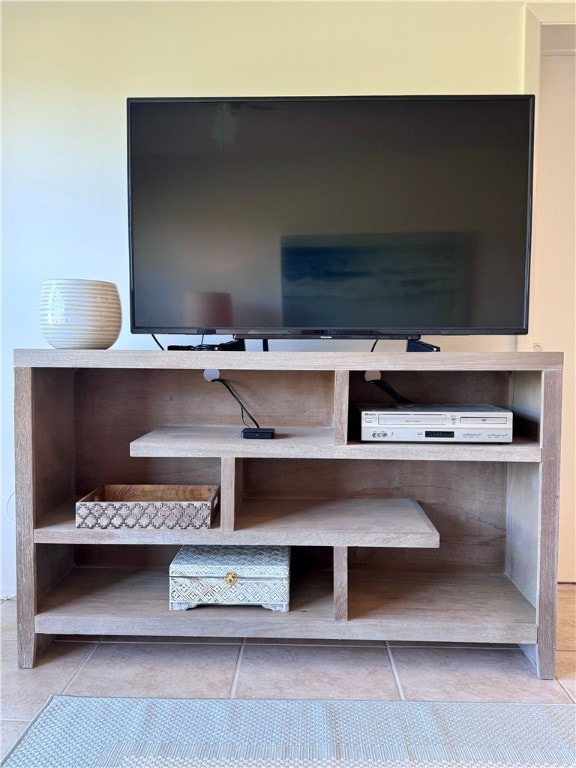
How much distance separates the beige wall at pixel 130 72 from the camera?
1.61 metres

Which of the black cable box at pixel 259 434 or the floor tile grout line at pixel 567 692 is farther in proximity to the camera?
the black cable box at pixel 259 434

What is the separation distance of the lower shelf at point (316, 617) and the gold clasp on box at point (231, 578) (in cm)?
7

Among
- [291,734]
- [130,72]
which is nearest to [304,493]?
[291,734]

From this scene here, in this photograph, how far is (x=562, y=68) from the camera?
175cm

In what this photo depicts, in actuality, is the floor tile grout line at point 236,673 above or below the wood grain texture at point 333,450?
below

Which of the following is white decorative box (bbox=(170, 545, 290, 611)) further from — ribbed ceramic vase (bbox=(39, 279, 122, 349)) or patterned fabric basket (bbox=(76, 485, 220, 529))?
ribbed ceramic vase (bbox=(39, 279, 122, 349))

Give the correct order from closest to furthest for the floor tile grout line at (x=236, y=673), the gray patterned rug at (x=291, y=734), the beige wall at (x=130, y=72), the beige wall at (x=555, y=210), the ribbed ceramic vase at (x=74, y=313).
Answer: the gray patterned rug at (x=291, y=734) < the floor tile grout line at (x=236, y=673) < the ribbed ceramic vase at (x=74, y=313) < the beige wall at (x=130, y=72) < the beige wall at (x=555, y=210)

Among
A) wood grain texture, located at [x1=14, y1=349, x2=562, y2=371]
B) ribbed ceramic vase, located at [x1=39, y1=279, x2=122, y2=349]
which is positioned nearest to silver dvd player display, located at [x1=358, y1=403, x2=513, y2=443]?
wood grain texture, located at [x1=14, y1=349, x2=562, y2=371]

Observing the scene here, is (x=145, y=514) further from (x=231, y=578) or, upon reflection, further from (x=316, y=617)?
(x=316, y=617)

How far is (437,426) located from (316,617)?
0.56 metres

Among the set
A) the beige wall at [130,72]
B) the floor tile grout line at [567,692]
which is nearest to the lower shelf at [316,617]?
the floor tile grout line at [567,692]

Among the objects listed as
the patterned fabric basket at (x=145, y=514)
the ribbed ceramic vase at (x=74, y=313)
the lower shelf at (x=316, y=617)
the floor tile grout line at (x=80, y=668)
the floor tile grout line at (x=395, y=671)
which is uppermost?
the ribbed ceramic vase at (x=74, y=313)

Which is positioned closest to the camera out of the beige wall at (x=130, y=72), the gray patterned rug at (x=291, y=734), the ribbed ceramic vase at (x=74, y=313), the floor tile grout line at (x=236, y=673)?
the gray patterned rug at (x=291, y=734)

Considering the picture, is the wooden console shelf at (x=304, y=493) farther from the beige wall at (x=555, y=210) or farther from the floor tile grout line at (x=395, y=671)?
the beige wall at (x=555, y=210)
